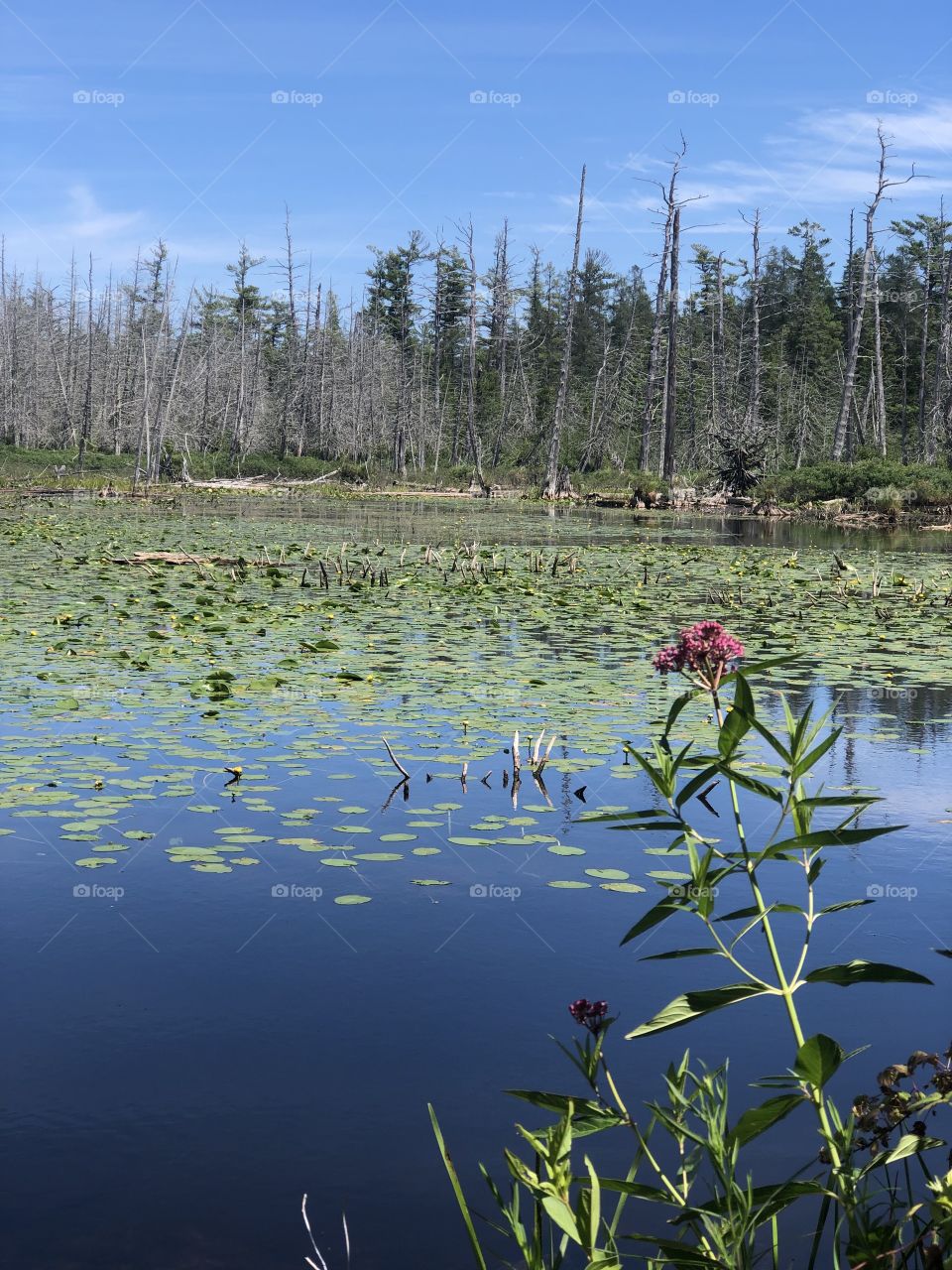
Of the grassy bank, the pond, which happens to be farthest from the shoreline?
the pond

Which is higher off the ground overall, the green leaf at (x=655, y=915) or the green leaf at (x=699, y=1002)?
the green leaf at (x=655, y=915)

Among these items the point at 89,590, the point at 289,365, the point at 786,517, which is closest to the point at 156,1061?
the point at 89,590

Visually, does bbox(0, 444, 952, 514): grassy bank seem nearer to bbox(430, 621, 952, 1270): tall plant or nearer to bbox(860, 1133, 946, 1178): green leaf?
bbox(430, 621, 952, 1270): tall plant

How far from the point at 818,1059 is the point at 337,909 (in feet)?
11.1

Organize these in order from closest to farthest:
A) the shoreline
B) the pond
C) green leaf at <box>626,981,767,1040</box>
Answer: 1. green leaf at <box>626,981,767,1040</box>
2. the pond
3. the shoreline

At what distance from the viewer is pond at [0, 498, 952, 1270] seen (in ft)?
11.4

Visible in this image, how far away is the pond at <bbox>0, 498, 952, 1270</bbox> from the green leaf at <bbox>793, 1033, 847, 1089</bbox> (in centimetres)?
136

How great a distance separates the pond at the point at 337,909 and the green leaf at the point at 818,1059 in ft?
4.47

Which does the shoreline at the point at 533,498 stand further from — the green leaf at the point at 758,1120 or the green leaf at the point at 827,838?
the green leaf at the point at 758,1120

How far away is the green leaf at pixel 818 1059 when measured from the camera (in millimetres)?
2182

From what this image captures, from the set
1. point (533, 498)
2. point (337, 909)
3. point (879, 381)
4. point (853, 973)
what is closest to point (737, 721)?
point (853, 973)

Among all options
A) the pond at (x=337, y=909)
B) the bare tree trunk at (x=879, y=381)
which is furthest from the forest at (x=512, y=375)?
the pond at (x=337, y=909)

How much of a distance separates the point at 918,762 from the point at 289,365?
63.1 meters

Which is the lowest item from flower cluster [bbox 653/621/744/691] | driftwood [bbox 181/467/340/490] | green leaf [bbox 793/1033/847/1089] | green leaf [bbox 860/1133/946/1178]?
green leaf [bbox 860/1133/946/1178]
